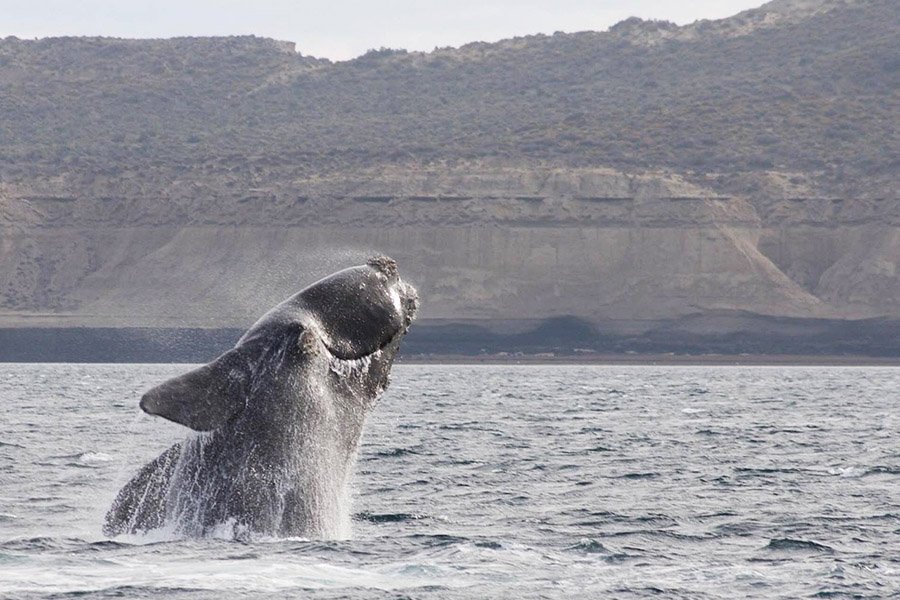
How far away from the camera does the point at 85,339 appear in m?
115

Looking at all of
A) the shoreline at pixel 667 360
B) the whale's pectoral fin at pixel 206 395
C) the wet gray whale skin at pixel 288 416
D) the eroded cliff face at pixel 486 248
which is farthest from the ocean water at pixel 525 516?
the eroded cliff face at pixel 486 248

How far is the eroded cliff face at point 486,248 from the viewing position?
4596 inches

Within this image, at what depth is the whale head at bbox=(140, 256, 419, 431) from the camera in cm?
1235

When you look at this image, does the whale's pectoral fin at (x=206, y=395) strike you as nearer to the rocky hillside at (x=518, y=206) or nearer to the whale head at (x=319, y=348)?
the whale head at (x=319, y=348)

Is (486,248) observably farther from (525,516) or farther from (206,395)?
(206,395)

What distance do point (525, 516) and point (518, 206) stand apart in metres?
106

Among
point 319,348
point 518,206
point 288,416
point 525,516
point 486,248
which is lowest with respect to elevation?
point 525,516

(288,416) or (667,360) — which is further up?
(288,416)

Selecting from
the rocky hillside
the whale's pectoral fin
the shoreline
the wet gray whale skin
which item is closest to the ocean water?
the wet gray whale skin

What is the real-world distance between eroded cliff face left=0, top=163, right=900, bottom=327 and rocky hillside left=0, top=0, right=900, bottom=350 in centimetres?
16

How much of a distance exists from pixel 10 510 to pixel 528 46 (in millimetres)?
177200

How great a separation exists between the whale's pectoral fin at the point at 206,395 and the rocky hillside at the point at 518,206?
301ft

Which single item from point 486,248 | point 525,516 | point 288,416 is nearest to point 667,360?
point 486,248

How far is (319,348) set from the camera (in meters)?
12.7
